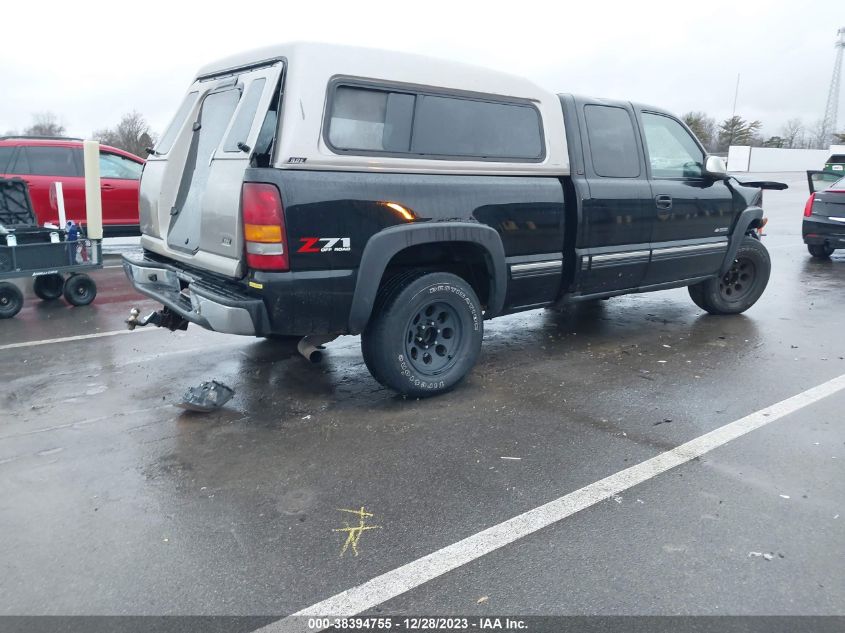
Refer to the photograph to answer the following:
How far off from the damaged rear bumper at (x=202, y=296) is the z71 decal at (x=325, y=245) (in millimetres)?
421

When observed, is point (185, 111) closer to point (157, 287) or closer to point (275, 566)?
point (157, 287)

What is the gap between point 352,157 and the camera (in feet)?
Result: 13.5

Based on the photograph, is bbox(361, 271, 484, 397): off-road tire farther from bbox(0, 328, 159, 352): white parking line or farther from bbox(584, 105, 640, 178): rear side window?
bbox(0, 328, 159, 352): white parking line

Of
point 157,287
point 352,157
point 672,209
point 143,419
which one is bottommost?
point 143,419

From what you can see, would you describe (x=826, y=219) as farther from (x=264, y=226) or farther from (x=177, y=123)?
(x=264, y=226)

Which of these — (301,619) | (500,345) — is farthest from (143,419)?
(500,345)

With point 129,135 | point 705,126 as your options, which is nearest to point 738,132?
point 705,126

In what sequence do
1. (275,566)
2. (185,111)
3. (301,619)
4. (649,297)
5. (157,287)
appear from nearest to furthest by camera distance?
1. (301,619)
2. (275,566)
3. (157,287)
4. (185,111)
5. (649,297)

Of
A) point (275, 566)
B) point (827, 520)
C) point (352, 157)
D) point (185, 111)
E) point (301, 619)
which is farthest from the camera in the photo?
point (185, 111)

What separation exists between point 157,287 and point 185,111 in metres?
1.43

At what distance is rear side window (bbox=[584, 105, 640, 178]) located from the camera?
5.49m

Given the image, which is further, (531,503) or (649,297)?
(649,297)

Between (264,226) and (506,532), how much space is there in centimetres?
212

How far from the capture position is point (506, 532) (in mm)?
3061
